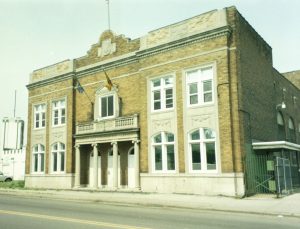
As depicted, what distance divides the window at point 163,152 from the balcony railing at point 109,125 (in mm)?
2114

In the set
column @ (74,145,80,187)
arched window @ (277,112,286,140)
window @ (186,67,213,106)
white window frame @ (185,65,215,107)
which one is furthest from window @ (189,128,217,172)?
arched window @ (277,112,286,140)

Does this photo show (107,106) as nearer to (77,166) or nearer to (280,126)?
(77,166)

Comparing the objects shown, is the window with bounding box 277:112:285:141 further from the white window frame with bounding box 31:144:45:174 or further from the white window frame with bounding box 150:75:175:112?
the white window frame with bounding box 31:144:45:174

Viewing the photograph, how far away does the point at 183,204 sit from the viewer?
16.5 meters

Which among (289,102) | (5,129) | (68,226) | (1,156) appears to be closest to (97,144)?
(68,226)

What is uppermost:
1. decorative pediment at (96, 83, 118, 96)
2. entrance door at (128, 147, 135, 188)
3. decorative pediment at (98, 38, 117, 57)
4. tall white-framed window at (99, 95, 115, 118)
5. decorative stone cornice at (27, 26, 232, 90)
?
decorative pediment at (98, 38, 117, 57)

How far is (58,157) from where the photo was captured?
30.0 metres

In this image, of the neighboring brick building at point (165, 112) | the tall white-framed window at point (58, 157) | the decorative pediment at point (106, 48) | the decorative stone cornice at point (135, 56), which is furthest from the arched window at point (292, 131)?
the tall white-framed window at point (58, 157)

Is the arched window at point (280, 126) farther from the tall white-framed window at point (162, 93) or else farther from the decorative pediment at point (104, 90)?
the decorative pediment at point (104, 90)

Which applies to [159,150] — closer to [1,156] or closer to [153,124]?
[153,124]

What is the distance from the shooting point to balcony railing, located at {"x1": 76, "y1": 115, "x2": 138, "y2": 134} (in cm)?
2495

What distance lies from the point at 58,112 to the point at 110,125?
23.8ft

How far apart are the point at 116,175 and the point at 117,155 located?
151 cm

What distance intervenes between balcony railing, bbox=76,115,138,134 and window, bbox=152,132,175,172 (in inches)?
83.2
